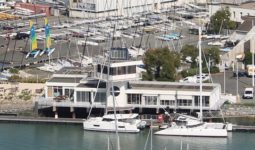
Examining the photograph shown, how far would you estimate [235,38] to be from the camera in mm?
38500

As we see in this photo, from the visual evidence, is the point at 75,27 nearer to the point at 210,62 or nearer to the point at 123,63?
the point at 210,62

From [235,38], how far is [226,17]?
2.48 meters

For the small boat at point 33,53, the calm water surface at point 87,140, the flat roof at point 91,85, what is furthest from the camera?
the small boat at point 33,53

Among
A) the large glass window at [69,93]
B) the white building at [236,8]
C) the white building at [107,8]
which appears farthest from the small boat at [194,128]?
the white building at [107,8]

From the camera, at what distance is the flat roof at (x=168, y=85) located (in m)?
30.4

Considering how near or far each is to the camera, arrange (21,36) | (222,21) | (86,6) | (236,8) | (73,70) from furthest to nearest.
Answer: (86,6) < (236,8) < (21,36) < (222,21) < (73,70)

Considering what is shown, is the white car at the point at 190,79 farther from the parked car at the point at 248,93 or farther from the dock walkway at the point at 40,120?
the dock walkway at the point at 40,120

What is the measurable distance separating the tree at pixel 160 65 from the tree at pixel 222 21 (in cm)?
858

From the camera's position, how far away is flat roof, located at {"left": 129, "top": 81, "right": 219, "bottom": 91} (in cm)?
3039

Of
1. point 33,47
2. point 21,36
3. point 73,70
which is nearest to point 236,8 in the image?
point 21,36

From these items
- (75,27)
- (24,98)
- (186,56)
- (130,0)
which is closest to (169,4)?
(130,0)

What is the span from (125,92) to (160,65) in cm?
206

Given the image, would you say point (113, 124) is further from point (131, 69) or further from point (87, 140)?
point (131, 69)

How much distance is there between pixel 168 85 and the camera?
30672mm
